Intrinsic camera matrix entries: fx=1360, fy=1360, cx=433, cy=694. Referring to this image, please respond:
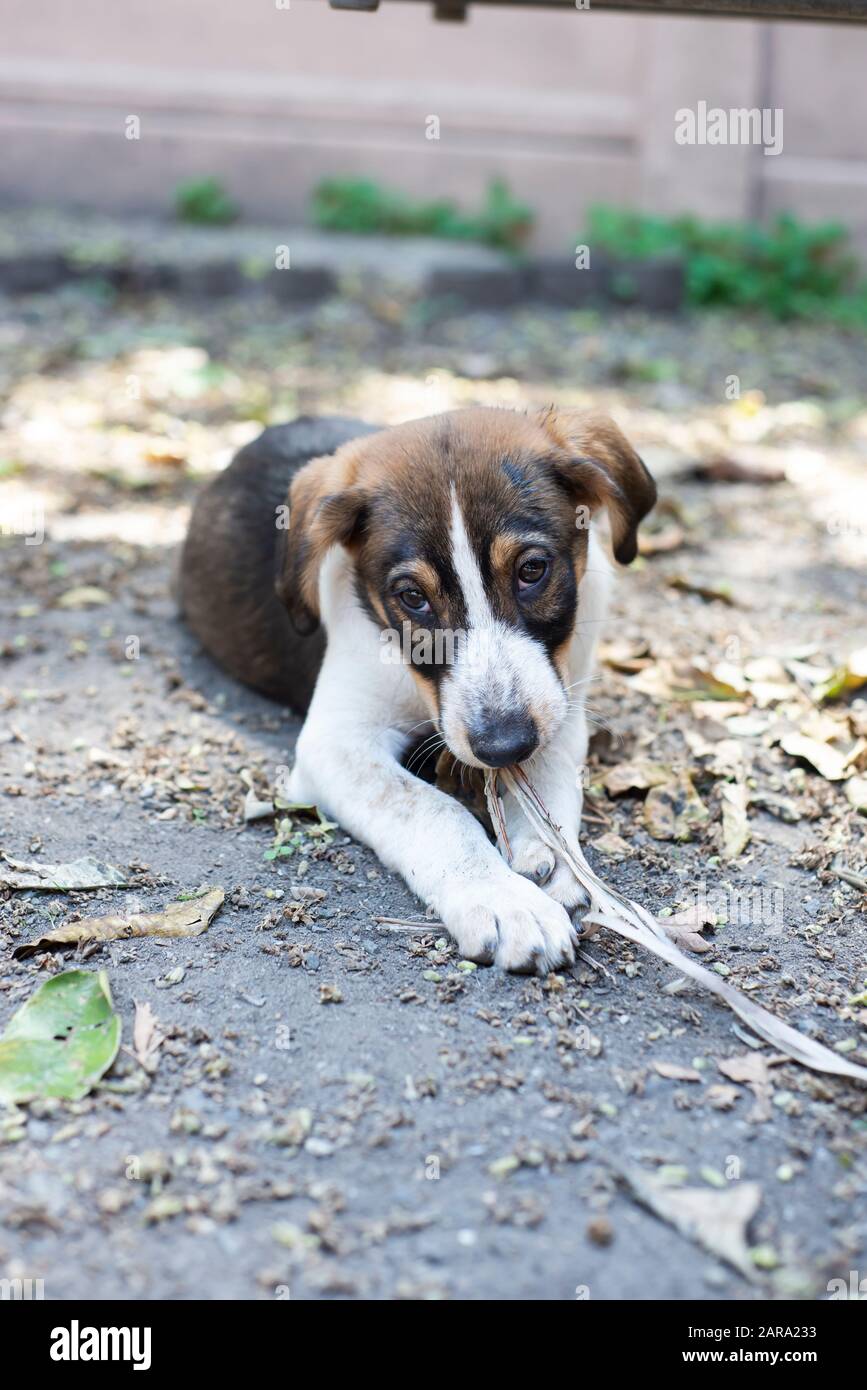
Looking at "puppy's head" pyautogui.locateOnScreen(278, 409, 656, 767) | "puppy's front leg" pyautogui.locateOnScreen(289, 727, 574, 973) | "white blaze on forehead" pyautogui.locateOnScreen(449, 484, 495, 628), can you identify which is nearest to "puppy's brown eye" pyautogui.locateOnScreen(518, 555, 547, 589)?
"puppy's head" pyautogui.locateOnScreen(278, 409, 656, 767)

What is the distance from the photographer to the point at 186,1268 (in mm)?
2682

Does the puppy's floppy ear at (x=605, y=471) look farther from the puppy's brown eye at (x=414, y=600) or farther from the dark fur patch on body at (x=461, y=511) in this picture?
the puppy's brown eye at (x=414, y=600)

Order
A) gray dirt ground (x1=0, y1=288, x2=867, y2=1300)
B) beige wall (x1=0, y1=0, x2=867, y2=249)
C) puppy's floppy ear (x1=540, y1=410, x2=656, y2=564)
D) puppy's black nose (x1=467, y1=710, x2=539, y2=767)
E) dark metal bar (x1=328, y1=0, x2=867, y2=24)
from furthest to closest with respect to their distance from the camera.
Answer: beige wall (x1=0, y1=0, x2=867, y2=249) → dark metal bar (x1=328, y1=0, x2=867, y2=24) → puppy's floppy ear (x1=540, y1=410, x2=656, y2=564) → puppy's black nose (x1=467, y1=710, x2=539, y2=767) → gray dirt ground (x1=0, y1=288, x2=867, y2=1300)

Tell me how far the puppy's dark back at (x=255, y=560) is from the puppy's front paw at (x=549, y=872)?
1307mm

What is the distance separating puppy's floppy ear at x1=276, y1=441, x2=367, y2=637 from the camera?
4.14 metres

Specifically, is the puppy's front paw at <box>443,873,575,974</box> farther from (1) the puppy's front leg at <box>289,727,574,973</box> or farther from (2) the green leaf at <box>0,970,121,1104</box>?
(2) the green leaf at <box>0,970,121,1104</box>

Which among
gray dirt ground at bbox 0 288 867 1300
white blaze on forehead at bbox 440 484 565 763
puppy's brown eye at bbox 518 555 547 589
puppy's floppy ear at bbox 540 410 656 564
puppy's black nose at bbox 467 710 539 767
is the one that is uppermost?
puppy's floppy ear at bbox 540 410 656 564

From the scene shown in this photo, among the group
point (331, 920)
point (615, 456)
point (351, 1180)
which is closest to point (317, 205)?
point (615, 456)

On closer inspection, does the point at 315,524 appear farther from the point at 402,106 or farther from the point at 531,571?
→ the point at 402,106

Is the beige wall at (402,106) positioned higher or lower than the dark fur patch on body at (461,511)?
higher

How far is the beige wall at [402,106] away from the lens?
10.9 metres

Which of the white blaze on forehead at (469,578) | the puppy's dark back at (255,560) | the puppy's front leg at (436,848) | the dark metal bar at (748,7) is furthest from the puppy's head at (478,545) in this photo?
the dark metal bar at (748,7)

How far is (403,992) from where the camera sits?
11.5 ft

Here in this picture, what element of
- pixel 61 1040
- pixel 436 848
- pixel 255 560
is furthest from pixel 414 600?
pixel 61 1040
